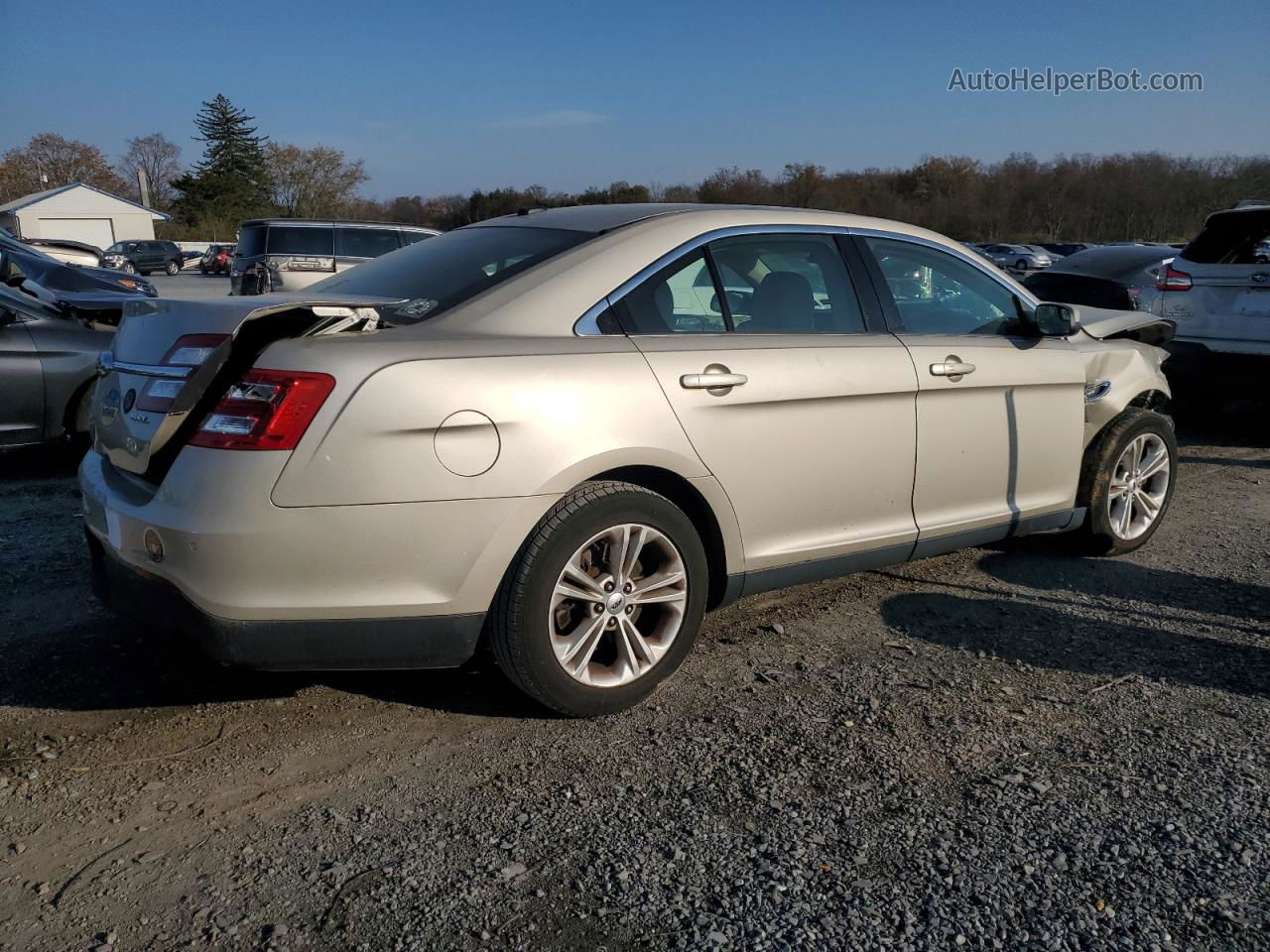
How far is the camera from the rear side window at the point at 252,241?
17000 millimetres

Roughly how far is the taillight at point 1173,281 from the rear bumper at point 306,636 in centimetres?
729

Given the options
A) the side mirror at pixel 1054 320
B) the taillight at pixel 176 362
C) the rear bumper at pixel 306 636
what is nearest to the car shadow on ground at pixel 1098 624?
the side mirror at pixel 1054 320

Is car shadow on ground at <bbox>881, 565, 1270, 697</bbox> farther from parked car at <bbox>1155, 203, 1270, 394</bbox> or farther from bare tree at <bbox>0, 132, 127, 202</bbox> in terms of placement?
bare tree at <bbox>0, 132, 127, 202</bbox>

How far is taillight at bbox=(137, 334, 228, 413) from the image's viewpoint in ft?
9.67

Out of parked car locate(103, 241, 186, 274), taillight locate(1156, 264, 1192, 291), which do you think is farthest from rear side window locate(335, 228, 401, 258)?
parked car locate(103, 241, 186, 274)

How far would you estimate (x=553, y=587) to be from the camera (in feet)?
10.3

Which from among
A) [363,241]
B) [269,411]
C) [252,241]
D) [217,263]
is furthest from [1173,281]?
[217,263]

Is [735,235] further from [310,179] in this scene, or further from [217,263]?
[310,179]

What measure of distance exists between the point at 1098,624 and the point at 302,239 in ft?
49.2

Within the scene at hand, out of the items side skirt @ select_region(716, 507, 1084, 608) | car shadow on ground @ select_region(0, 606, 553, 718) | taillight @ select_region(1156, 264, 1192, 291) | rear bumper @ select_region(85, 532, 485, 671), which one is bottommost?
car shadow on ground @ select_region(0, 606, 553, 718)

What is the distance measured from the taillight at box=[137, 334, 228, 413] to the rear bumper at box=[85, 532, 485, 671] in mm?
476

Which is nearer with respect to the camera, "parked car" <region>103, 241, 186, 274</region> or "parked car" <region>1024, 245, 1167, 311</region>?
"parked car" <region>1024, 245, 1167, 311</region>

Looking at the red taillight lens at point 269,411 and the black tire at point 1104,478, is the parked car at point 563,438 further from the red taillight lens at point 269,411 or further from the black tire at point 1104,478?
the black tire at point 1104,478

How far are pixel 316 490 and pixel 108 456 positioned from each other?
3.13 ft
